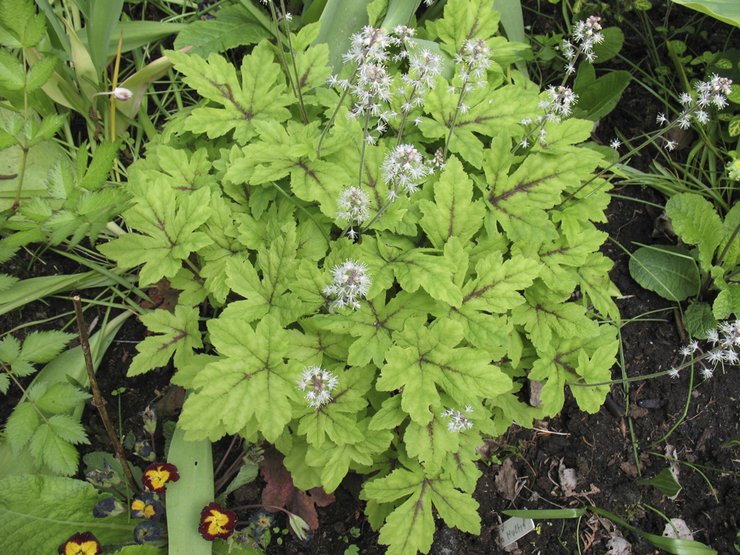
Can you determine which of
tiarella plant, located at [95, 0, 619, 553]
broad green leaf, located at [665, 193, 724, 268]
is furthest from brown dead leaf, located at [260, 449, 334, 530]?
broad green leaf, located at [665, 193, 724, 268]

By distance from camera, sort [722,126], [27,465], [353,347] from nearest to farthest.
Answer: [353,347] → [27,465] → [722,126]

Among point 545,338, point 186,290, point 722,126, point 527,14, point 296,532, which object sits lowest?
point 296,532

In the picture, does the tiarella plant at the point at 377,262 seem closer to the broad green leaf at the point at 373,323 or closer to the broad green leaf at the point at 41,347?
the broad green leaf at the point at 373,323

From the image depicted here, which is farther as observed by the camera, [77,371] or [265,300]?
[77,371]

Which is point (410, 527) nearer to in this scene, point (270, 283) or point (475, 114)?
point (270, 283)

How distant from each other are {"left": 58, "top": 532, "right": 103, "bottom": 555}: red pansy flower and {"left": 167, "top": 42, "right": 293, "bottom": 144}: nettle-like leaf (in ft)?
4.43

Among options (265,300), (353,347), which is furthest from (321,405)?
(265,300)

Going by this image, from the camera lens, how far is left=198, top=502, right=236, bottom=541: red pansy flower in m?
1.89

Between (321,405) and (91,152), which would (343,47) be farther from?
(321,405)

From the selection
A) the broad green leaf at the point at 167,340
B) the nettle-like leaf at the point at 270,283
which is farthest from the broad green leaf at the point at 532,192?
the broad green leaf at the point at 167,340

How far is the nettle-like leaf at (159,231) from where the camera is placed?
193 cm

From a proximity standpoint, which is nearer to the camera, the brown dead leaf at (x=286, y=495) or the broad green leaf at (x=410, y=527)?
the broad green leaf at (x=410, y=527)

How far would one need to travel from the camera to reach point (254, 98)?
213cm

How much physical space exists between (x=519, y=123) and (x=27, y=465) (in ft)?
6.86
